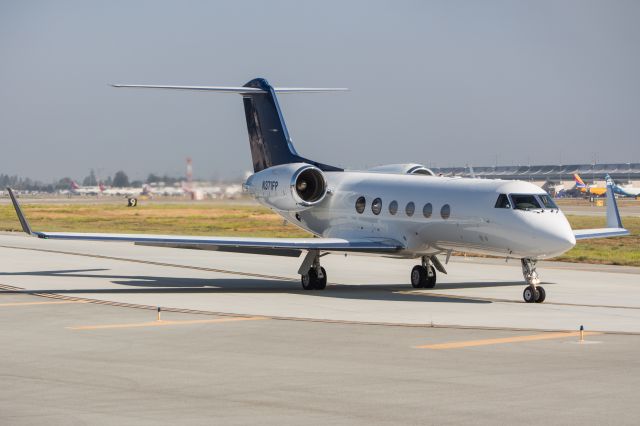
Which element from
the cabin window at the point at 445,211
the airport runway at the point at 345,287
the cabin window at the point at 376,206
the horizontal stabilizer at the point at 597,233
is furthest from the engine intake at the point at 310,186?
the horizontal stabilizer at the point at 597,233

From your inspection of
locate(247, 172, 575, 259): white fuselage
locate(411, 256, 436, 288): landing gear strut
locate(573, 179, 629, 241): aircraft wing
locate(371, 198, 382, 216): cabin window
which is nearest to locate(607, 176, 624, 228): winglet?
locate(573, 179, 629, 241): aircraft wing

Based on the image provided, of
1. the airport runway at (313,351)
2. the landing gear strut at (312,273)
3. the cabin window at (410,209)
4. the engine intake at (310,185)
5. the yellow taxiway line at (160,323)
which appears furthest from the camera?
the engine intake at (310,185)

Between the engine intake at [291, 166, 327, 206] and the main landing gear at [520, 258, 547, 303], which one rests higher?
the engine intake at [291, 166, 327, 206]

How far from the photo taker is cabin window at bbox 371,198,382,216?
30.2m

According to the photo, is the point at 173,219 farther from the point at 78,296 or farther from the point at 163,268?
the point at 78,296

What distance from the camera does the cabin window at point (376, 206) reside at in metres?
Answer: 30.2

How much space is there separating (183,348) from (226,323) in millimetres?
3646

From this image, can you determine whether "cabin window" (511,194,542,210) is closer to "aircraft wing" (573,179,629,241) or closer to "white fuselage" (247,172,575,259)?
"white fuselage" (247,172,575,259)

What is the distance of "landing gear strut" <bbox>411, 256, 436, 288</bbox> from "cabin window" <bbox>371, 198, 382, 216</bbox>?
6.10ft

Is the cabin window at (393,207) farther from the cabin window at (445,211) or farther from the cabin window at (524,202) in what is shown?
the cabin window at (524,202)

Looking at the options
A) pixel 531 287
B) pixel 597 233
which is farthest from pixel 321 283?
pixel 597 233

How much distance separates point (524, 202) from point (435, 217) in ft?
8.98

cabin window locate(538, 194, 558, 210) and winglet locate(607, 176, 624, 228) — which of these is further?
winglet locate(607, 176, 624, 228)

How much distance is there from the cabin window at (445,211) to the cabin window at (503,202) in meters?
1.59
